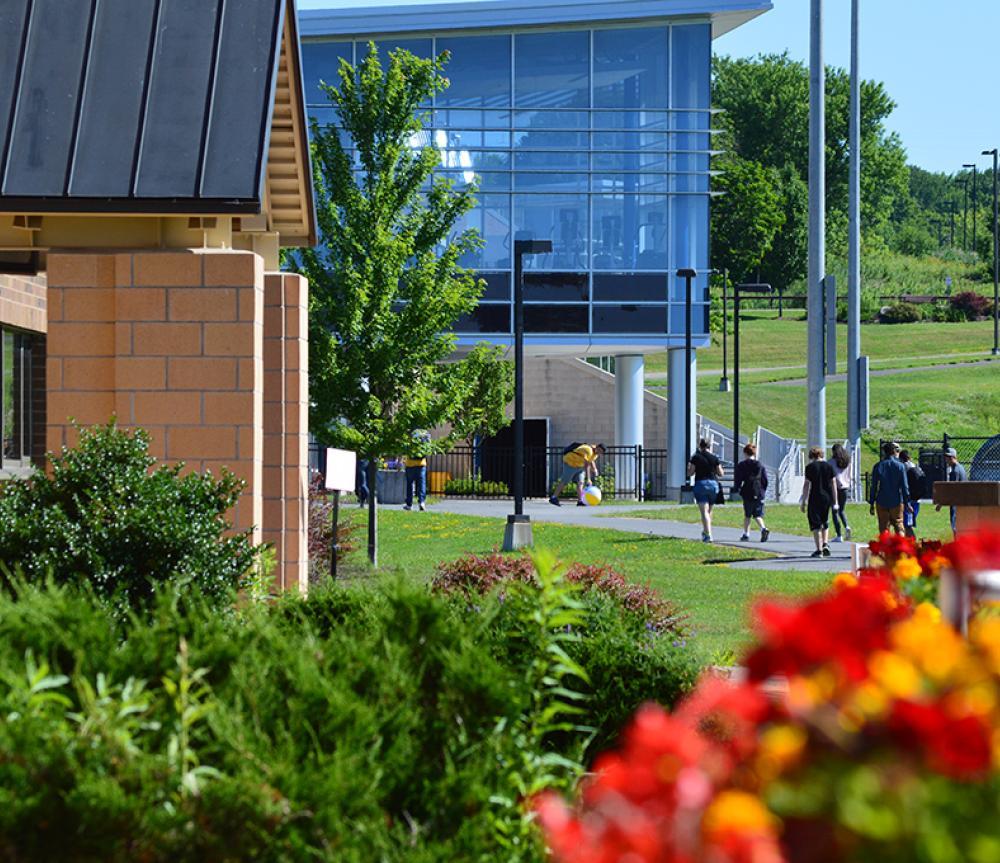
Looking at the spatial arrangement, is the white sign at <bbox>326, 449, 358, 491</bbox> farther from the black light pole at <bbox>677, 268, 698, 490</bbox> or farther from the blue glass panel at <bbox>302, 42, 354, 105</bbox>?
the blue glass panel at <bbox>302, 42, 354, 105</bbox>

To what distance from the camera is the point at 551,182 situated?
146 feet

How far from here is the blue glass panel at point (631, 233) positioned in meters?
43.9

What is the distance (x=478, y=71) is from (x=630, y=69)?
4324 millimetres

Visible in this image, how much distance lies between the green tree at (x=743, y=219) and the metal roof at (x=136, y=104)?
87.2 meters

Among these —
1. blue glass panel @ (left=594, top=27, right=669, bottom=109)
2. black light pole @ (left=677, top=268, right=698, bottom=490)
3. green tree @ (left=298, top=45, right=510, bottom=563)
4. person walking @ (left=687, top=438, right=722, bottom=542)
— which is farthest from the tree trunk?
blue glass panel @ (left=594, top=27, right=669, bottom=109)

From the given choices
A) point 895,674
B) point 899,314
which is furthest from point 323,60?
point 899,314

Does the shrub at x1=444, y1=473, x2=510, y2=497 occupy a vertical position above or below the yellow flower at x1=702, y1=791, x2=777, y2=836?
below

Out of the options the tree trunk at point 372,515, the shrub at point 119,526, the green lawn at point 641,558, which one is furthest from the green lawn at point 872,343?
the shrub at point 119,526

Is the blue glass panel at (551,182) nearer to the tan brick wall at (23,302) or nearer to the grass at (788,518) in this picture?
the grass at (788,518)

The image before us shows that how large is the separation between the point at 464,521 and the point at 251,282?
23373 millimetres

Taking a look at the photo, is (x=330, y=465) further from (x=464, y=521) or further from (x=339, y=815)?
(x=464, y=521)

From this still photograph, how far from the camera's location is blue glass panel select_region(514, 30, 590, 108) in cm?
4409

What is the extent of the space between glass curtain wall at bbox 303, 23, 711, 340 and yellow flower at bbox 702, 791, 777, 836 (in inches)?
1634

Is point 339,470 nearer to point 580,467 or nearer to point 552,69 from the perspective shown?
point 580,467
